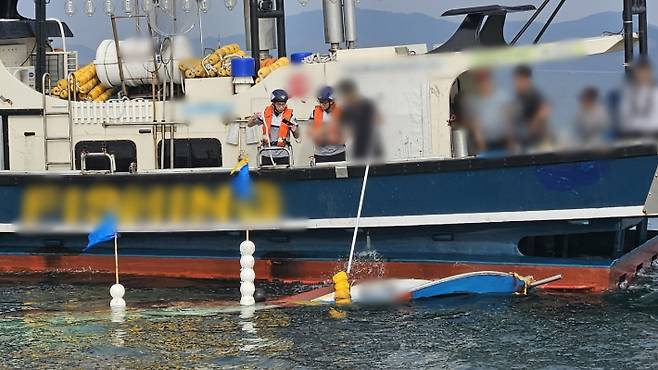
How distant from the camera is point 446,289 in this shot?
12477 mm

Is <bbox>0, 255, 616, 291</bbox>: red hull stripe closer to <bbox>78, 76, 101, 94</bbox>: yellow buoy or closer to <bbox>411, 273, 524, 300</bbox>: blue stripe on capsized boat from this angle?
<bbox>411, 273, 524, 300</bbox>: blue stripe on capsized boat

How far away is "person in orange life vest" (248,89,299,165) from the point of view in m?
13.3

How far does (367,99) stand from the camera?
1330 cm

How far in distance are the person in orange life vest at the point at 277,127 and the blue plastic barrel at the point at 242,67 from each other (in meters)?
0.71

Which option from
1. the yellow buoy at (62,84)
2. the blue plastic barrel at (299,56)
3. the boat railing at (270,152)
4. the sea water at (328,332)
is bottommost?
the sea water at (328,332)

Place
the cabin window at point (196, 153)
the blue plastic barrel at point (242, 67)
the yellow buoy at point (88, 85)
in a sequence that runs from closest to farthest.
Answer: the blue plastic barrel at point (242, 67)
the cabin window at point (196, 153)
the yellow buoy at point (88, 85)

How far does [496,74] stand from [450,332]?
10.6ft

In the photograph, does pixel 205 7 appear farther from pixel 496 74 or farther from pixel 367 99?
pixel 496 74

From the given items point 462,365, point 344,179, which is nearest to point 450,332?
point 462,365

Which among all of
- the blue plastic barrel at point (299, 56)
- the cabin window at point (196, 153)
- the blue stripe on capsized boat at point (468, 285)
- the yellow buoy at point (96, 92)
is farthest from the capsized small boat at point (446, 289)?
the yellow buoy at point (96, 92)

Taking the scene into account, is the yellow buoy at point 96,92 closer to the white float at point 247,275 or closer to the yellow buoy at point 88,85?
the yellow buoy at point 88,85

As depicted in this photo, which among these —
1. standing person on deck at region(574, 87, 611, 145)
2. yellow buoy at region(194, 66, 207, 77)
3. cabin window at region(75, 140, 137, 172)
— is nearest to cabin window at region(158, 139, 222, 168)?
cabin window at region(75, 140, 137, 172)

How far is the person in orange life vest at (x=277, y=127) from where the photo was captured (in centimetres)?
1332

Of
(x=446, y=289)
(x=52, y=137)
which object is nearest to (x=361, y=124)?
(x=446, y=289)
